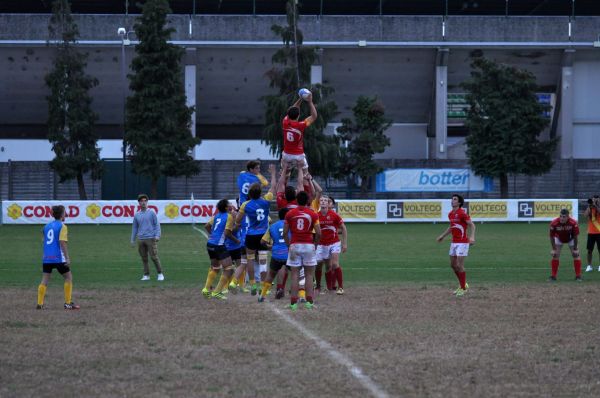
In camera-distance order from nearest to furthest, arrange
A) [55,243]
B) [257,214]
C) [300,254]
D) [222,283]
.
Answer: [300,254], [55,243], [257,214], [222,283]

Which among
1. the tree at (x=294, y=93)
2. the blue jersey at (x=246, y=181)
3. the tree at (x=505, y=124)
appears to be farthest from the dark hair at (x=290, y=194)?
the tree at (x=505, y=124)

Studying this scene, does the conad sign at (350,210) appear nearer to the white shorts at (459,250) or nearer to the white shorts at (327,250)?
the white shorts at (327,250)

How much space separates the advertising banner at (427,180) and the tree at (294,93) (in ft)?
18.3

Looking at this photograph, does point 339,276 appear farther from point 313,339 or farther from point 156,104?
point 156,104

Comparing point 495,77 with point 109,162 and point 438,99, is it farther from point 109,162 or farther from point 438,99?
point 109,162

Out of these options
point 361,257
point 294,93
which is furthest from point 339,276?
→ point 294,93

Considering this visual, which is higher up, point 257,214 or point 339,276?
point 257,214

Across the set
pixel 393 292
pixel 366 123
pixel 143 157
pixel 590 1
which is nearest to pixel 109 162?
pixel 143 157

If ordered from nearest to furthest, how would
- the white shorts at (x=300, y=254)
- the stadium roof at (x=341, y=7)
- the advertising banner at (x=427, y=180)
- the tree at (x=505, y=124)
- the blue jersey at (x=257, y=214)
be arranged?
→ the white shorts at (x=300, y=254), the blue jersey at (x=257, y=214), the tree at (x=505, y=124), the advertising banner at (x=427, y=180), the stadium roof at (x=341, y=7)

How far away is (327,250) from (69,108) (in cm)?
4229

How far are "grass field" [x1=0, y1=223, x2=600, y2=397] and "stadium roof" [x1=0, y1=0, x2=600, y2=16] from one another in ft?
139

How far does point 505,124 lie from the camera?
194 ft

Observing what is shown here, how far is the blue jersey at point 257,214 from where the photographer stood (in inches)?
720

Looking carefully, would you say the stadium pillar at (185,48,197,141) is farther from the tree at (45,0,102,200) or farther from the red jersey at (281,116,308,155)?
the red jersey at (281,116,308,155)
